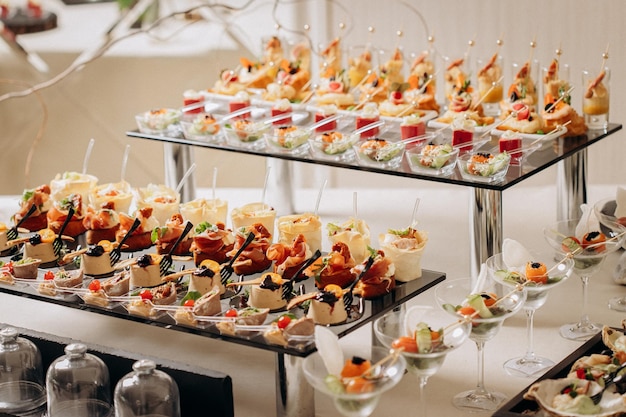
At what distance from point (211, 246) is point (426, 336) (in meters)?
1.19

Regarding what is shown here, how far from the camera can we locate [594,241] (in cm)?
407

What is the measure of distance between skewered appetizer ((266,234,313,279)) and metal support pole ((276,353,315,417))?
443 mm

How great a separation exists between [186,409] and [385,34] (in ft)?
13.8

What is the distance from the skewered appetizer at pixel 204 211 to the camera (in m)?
4.66

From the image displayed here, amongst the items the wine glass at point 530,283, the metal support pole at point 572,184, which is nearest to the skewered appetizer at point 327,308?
the wine glass at point 530,283

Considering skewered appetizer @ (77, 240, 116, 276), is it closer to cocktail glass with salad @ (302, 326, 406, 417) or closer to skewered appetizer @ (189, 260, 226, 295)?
skewered appetizer @ (189, 260, 226, 295)

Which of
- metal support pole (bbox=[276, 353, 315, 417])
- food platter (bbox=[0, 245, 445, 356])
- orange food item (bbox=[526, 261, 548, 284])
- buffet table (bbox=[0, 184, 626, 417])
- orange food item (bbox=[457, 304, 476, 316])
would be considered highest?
orange food item (bbox=[457, 304, 476, 316])

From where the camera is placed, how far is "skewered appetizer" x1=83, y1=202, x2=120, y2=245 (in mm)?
4484

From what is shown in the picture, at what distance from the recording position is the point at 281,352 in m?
3.48

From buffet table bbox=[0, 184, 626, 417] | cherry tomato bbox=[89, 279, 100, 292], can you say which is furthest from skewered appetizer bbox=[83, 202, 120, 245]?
cherry tomato bbox=[89, 279, 100, 292]

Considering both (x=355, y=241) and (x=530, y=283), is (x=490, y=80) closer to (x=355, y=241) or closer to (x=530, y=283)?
(x=355, y=241)

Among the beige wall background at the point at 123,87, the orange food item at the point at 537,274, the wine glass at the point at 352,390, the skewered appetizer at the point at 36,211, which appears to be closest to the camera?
the wine glass at the point at 352,390

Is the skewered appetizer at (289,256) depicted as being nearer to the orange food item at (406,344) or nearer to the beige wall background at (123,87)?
the orange food item at (406,344)

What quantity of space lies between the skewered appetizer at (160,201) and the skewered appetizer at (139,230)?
0.51 ft
